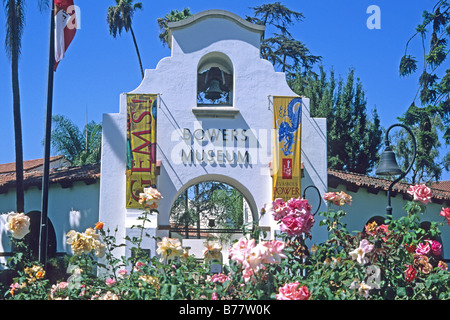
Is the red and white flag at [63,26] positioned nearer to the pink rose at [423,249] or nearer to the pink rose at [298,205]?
the pink rose at [298,205]

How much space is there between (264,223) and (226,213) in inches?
579

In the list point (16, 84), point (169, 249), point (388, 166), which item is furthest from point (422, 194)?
point (16, 84)

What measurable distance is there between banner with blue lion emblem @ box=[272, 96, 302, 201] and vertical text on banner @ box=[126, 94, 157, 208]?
2996 mm

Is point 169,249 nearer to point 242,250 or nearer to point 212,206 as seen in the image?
point 242,250

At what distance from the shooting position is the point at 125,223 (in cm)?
1309

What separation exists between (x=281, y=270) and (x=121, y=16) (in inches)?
1170

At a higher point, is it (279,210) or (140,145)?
(140,145)

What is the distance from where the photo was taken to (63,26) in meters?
12.1

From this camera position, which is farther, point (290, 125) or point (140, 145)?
point (290, 125)

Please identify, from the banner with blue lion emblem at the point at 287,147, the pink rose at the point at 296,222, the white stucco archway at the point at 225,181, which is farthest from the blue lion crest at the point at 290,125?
the pink rose at the point at 296,222

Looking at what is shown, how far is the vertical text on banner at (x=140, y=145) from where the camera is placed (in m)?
13.1

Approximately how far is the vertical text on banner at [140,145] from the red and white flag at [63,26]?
77.3 inches
